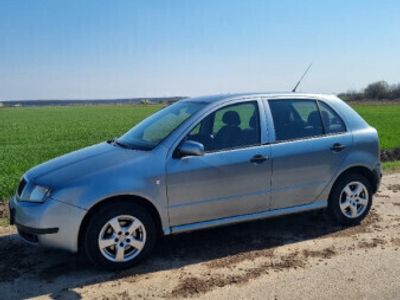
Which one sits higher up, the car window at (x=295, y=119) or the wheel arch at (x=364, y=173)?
the car window at (x=295, y=119)

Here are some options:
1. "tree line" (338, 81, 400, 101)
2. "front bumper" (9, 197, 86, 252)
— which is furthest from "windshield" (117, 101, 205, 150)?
"tree line" (338, 81, 400, 101)

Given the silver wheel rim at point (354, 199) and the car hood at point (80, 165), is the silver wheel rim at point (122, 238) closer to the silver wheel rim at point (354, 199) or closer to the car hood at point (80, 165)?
the car hood at point (80, 165)

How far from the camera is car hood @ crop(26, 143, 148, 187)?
447cm

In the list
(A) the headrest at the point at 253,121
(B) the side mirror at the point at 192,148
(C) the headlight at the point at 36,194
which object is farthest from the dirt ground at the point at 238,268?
(A) the headrest at the point at 253,121

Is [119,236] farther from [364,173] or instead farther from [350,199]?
[364,173]

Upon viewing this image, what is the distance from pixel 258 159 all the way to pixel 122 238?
1.75 meters

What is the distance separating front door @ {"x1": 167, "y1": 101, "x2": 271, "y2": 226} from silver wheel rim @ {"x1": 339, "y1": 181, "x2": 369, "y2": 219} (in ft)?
4.15

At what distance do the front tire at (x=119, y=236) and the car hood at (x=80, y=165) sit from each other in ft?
1.37

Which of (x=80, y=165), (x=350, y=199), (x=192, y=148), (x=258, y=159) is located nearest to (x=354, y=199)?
(x=350, y=199)

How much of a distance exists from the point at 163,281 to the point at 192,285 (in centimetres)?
30

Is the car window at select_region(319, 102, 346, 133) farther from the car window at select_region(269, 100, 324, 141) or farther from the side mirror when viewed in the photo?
the side mirror

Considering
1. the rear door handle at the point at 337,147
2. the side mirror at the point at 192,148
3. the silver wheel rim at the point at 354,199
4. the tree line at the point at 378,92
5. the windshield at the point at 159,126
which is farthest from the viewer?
the tree line at the point at 378,92

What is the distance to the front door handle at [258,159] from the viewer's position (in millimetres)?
5082

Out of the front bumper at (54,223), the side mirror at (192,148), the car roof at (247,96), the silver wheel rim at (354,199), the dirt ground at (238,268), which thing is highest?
the car roof at (247,96)
